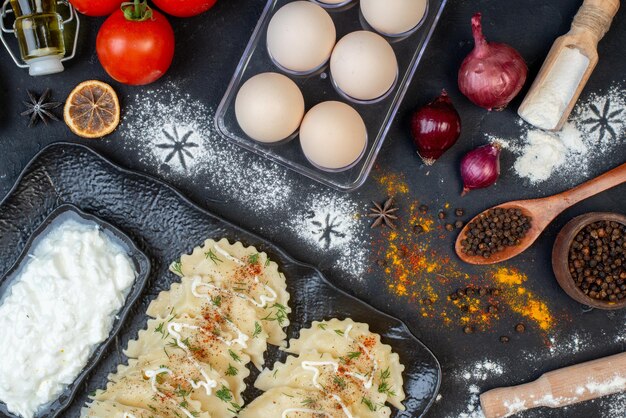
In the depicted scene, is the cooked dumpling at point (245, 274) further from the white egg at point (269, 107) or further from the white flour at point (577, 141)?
the white flour at point (577, 141)

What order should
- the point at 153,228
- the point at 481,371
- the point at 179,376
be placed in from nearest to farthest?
the point at 179,376 < the point at 153,228 < the point at 481,371

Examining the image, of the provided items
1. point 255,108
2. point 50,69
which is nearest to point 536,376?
point 255,108

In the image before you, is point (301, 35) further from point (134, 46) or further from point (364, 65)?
point (134, 46)

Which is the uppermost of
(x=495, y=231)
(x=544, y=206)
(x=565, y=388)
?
(x=544, y=206)

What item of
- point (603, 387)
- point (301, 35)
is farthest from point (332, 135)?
point (603, 387)

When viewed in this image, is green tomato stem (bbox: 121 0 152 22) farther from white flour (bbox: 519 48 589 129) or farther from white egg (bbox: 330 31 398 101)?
white flour (bbox: 519 48 589 129)

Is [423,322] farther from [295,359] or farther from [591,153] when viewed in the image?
[591,153]
